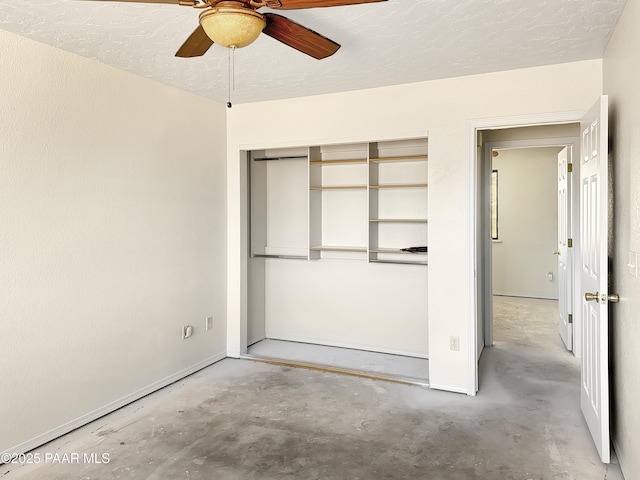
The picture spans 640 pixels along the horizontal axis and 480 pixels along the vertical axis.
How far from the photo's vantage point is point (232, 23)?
1660 mm

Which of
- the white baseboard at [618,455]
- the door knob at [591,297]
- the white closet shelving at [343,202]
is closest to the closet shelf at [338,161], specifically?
the white closet shelving at [343,202]

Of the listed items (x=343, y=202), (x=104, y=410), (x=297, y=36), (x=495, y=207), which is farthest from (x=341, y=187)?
(x=495, y=207)

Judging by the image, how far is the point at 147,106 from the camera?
349cm

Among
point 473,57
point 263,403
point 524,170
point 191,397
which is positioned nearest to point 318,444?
point 263,403

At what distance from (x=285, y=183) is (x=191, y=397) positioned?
97.2 inches

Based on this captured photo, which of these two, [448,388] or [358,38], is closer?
[358,38]

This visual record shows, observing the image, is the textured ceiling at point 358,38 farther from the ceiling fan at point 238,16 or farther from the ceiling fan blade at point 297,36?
the ceiling fan at point 238,16

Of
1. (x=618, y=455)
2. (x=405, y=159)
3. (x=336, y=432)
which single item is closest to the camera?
(x=618, y=455)

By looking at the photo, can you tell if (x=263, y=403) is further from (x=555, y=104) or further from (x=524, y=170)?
(x=524, y=170)

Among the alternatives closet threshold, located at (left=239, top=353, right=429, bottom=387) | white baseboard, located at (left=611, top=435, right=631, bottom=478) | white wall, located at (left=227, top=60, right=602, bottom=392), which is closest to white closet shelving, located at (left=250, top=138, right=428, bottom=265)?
white wall, located at (left=227, top=60, right=602, bottom=392)

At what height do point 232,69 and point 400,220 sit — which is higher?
point 232,69

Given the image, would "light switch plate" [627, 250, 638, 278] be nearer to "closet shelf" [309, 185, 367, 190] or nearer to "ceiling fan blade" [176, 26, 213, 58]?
"ceiling fan blade" [176, 26, 213, 58]

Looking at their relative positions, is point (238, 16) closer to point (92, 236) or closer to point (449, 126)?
point (92, 236)

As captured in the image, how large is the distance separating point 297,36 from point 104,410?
2.79 m
